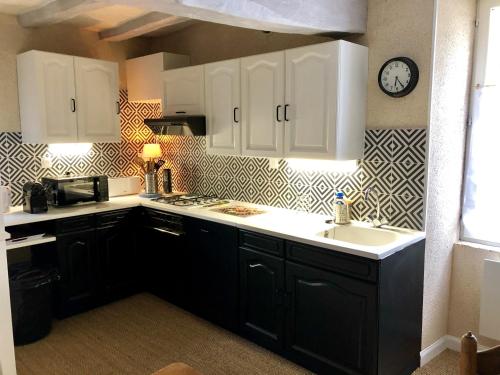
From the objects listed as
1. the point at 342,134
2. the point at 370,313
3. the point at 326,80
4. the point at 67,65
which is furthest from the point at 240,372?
the point at 67,65

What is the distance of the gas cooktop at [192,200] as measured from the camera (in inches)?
142

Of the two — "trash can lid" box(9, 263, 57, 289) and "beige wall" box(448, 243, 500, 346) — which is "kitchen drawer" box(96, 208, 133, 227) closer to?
"trash can lid" box(9, 263, 57, 289)

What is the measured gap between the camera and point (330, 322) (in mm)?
2482

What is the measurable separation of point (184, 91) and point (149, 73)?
23.1 inches

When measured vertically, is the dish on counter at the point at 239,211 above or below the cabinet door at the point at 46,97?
below

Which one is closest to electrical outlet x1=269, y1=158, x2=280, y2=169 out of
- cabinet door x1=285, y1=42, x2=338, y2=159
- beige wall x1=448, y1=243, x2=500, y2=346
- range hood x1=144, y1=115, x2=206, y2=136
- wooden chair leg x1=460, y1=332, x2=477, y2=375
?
cabinet door x1=285, y1=42, x2=338, y2=159

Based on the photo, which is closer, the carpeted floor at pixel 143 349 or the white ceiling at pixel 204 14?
the white ceiling at pixel 204 14

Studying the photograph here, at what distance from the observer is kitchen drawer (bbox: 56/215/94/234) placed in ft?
10.9

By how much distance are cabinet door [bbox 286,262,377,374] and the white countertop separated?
191 millimetres

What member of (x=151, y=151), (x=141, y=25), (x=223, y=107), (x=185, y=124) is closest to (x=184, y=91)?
(x=185, y=124)

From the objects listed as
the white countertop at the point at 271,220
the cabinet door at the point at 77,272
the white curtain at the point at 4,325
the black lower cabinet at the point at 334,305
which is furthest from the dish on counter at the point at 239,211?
the white curtain at the point at 4,325

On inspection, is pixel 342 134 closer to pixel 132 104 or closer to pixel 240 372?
pixel 240 372

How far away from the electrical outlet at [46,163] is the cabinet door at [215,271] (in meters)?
1.56

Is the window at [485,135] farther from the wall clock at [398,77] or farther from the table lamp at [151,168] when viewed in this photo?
the table lamp at [151,168]
